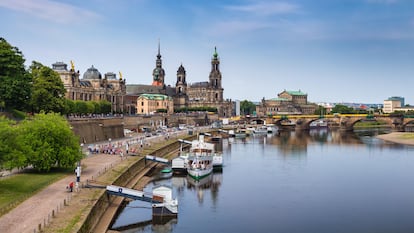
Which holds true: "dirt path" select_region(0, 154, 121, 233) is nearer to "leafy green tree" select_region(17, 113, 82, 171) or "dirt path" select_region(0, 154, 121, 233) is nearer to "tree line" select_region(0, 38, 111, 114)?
"leafy green tree" select_region(17, 113, 82, 171)

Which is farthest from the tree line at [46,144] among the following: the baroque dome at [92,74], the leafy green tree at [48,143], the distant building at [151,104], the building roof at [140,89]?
the building roof at [140,89]

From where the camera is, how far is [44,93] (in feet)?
192

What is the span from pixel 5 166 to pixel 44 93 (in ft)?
103

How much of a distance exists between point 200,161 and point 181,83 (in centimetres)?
13240

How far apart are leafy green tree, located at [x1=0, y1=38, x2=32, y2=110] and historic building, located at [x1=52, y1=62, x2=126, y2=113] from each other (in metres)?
41.1

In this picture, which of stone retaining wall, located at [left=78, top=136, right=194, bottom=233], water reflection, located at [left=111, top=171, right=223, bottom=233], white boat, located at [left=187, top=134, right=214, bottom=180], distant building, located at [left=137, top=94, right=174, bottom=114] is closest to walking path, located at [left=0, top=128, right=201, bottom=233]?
stone retaining wall, located at [left=78, top=136, right=194, bottom=233]

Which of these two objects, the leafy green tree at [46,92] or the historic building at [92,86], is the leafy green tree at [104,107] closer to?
the historic building at [92,86]

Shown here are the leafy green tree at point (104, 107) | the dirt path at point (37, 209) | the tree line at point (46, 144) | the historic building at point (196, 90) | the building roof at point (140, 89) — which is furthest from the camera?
the historic building at point (196, 90)

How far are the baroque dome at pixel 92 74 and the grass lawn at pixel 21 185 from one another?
80.2 metres

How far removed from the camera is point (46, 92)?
58750mm

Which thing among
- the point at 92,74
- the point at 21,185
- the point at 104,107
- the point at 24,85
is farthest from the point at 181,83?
the point at 21,185

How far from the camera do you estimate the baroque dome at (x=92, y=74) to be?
115 meters

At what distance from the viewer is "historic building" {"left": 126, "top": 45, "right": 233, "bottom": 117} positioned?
177m

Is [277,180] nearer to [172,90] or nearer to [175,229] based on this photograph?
[175,229]
